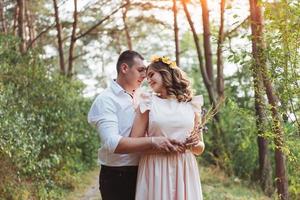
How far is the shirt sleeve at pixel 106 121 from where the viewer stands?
3473mm

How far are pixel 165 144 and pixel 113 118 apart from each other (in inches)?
15.9

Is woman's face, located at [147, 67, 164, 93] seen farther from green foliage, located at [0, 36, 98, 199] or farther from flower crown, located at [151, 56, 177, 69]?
green foliage, located at [0, 36, 98, 199]

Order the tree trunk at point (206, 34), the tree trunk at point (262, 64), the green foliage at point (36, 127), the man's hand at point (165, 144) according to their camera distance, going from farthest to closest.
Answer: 1. the tree trunk at point (206, 34)
2. the green foliage at point (36, 127)
3. the tree trunk at point (262, 64)
4. the man's hand at point (165, 144)

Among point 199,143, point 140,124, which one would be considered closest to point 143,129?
point 140,124

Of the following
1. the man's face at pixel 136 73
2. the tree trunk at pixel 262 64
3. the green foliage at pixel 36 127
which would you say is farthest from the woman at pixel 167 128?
the green foliage at pixel 36 127

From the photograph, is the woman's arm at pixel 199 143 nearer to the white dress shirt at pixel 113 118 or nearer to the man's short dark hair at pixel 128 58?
the white dress shirt at pixel 113 118

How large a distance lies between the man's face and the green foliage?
3.07 meters

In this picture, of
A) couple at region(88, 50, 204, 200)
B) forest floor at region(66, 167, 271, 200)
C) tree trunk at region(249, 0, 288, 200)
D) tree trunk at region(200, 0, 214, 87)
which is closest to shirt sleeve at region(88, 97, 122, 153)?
couple at region(88, 50, 204, 200)

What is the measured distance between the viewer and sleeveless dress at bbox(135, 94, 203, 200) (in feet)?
11.5

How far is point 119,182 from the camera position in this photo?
3791mm

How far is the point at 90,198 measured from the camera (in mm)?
9711

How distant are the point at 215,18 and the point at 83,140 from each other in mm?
6110

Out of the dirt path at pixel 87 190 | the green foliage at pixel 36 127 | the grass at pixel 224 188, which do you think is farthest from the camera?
the dirt path at pixel 87 190

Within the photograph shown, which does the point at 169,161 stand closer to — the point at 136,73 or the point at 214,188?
the point at 136,73
